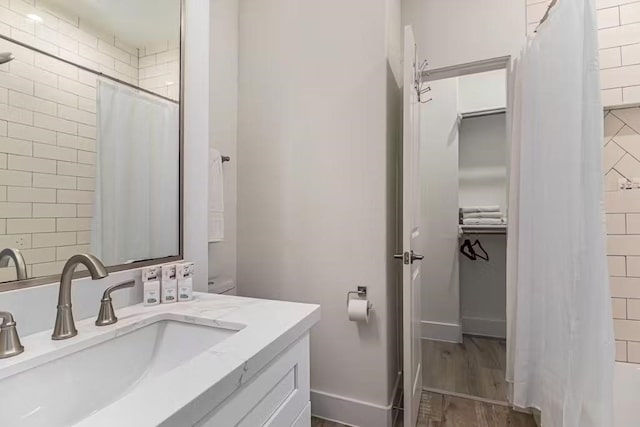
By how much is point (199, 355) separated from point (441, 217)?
257 cm

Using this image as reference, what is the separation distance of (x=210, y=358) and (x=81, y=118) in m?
0.85

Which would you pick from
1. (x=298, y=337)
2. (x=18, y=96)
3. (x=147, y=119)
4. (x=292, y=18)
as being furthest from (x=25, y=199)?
(x=292, y=18)

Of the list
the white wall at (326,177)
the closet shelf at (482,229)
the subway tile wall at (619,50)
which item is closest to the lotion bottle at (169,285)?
the white wall at (326,177)

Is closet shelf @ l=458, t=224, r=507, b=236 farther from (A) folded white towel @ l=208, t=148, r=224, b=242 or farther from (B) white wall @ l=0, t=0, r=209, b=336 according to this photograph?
(B) white wall @ l=0, t=0, r=209, b=336

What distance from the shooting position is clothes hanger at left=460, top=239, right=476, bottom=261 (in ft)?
9.80

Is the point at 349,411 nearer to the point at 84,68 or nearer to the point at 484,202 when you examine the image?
the point at 84,68

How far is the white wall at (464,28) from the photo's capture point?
74.4 inches

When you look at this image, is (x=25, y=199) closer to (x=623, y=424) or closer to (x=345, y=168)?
(x=345, y=168)

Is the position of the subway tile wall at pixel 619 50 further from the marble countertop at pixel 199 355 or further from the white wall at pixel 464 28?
the marble countertop at pixel 199 355

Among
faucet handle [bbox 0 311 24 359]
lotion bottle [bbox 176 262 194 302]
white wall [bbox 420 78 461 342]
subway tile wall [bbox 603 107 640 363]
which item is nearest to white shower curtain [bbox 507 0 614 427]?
subway tile wall [bbox 603 107 640 363]

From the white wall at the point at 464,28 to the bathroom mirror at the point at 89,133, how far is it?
5.01 feet

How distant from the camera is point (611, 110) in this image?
176cm

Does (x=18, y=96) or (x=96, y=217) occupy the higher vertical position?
(x=18, y=96)

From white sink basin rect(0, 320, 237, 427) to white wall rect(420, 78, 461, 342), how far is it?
7.38 ft
